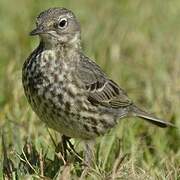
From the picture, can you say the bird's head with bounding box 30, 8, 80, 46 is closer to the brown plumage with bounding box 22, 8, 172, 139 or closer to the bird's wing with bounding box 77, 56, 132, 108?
the brown plumage with bounding box 22, 8, 172, 139

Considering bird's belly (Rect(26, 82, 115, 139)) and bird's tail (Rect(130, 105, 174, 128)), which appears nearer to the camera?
bird's belly (Rect(26, 82, 115, 139))

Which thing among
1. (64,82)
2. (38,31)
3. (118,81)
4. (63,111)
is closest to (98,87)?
(64,82)

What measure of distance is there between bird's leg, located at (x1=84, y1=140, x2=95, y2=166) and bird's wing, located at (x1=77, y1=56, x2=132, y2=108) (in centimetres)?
34

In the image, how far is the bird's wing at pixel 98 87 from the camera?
22.3 feet

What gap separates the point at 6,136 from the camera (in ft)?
23.7

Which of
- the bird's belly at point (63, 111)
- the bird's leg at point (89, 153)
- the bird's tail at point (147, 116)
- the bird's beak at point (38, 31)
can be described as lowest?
the bird's leg at point (89, 153)

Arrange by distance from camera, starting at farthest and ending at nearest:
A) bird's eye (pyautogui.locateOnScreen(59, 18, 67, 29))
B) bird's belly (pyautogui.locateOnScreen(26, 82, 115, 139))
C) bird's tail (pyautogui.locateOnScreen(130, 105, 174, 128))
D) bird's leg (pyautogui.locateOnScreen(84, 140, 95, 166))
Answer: bird's tail (pyautogui.locateOnScreen(130, 105, 174, 128)) → bird's eye (pyautogui.locateOnScreen(59, 18, 67, 29)) → bird's leg (pyautogui.locateOnScreen(84, 140, 95, 166)) → bird's belly (pyautogui.locateOnScreen(26, 82, 115, 139))

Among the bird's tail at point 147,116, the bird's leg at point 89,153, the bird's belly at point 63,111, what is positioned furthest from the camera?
the bird's tail at point 147,116

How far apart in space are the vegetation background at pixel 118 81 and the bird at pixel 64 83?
10.7 inches

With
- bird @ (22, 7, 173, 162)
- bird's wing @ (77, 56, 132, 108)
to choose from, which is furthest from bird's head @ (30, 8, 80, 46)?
bird's wing @ (77, 56, 132, 108)

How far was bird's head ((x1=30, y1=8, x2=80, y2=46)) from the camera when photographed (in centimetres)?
662

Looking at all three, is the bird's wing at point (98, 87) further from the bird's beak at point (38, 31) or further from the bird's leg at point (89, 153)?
the bird's beak at point (38, 31)

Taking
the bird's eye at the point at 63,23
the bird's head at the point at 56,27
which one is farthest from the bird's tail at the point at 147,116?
the bird's eye at the point at 63,23

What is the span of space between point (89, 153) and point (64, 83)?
25.0 inches
